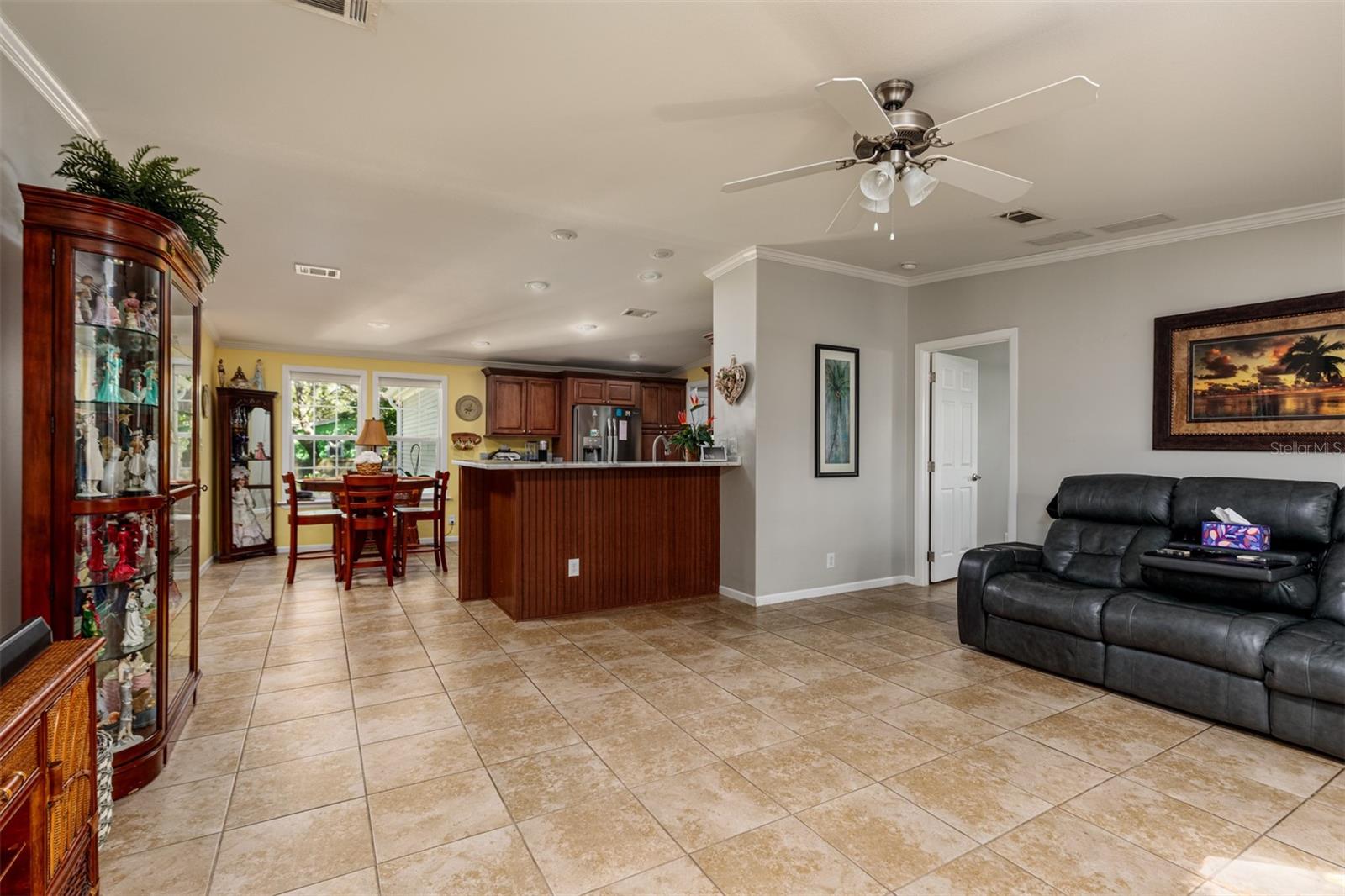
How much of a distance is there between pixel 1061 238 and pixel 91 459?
5.09 meters

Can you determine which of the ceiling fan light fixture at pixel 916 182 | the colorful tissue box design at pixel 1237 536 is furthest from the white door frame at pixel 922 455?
the ceiling fan light fixture at pixel 916 182

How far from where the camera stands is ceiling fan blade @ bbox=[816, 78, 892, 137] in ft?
6.27

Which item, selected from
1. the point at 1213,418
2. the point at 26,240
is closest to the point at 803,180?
the point at 1213,418

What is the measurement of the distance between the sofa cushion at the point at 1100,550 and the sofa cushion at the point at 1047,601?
11cm

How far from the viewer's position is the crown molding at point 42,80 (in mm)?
2055

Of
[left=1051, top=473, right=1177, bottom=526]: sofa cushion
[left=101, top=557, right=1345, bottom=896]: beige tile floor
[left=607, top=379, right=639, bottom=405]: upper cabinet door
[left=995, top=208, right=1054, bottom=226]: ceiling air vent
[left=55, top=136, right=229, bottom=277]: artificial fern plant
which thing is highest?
[left=995, top=208, right=1054, bottom=226]: ceiling air vent

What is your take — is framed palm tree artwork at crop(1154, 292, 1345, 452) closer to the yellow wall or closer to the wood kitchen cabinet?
the wood kitchen cabinet

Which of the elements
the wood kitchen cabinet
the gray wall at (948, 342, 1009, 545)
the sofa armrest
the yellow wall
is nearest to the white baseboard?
the sofa armrest

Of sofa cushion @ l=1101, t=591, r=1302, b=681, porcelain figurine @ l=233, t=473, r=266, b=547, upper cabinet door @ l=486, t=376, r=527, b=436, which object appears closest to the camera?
Result: sofa cushion @ l=1101, t=591, r=1302, b=681

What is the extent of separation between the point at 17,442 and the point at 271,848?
1.57 m

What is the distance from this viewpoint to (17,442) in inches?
82.3

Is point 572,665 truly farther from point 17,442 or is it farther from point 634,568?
point 17,442

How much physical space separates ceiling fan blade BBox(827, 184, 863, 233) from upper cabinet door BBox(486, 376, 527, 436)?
207 inches

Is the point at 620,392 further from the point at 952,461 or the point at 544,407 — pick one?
the point at 952,461
